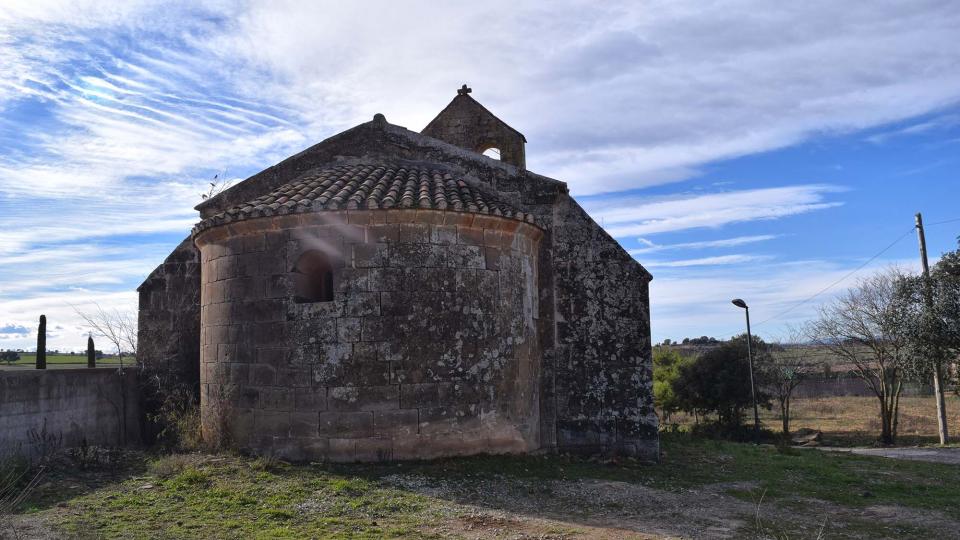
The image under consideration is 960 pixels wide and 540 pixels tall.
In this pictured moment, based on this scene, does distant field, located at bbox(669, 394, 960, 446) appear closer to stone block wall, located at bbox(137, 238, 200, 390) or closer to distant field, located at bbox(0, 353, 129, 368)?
stone block wall, located at bbox(137, 238, 200, 390)

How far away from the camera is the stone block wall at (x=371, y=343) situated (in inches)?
344

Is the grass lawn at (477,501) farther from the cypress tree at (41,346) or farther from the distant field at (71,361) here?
the distant field at (71,361)

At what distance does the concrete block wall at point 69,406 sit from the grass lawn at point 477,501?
1.04 metres

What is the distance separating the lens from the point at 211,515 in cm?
675

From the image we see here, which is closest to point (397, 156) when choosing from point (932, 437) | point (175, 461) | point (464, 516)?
point (175, 461)

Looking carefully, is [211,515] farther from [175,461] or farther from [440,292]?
[440,292]

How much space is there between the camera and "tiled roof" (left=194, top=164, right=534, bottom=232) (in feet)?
29.1

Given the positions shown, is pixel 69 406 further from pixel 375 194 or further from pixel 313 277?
pixel 375 194

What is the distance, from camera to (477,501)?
7.45 m

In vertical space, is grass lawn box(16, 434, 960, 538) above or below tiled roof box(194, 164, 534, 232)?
below

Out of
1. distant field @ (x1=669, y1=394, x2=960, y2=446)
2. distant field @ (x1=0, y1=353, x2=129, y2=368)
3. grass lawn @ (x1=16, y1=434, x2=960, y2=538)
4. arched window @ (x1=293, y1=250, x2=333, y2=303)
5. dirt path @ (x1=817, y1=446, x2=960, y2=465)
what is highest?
arched window @ (x1=293, y1=250, x2=333, y2=303)

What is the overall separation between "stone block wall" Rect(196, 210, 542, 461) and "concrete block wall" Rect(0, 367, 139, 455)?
208 cm

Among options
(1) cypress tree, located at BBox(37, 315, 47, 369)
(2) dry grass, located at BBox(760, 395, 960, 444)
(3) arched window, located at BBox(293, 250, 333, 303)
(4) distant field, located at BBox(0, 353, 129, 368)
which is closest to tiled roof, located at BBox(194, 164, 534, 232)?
(3) arched window, located at BBox(293, 250, 333, 303)

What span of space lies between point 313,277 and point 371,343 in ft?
4.67
